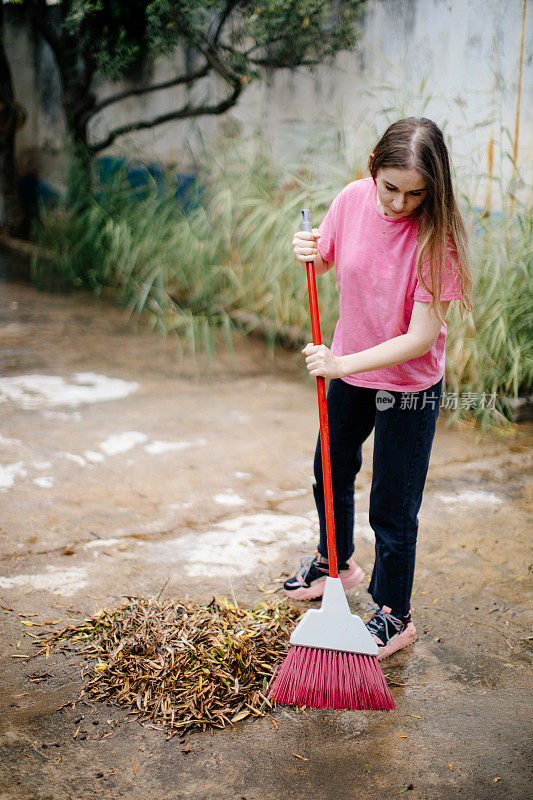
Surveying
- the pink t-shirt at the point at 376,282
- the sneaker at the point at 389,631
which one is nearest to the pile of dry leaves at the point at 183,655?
the sneaker at the point at 389,631

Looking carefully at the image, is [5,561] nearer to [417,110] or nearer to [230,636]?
[230,636]

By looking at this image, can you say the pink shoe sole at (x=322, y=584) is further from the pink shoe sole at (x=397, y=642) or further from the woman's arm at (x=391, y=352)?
the woman's arm at (x=391, y=352)

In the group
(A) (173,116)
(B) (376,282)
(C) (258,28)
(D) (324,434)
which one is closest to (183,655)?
(D) (324,434)

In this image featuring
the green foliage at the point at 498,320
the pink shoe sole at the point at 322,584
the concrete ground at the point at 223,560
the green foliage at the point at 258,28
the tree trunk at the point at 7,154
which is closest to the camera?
the concrete ground at the point at 223,560

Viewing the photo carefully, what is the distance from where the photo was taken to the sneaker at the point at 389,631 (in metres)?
2.05

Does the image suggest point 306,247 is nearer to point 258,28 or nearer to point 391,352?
point 391,352

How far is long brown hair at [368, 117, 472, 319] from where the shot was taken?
66.9 inches

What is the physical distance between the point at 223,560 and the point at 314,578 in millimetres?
351

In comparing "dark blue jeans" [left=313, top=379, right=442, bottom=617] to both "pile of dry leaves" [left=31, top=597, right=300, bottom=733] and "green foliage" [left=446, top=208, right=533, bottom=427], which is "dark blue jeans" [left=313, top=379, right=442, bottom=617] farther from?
"green foliage" [left=446, top=208, right=533, bottom=427]

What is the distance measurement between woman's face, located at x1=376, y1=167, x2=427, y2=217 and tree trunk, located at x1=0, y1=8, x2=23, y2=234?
20.2ft

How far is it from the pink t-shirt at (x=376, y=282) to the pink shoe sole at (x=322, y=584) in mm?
684

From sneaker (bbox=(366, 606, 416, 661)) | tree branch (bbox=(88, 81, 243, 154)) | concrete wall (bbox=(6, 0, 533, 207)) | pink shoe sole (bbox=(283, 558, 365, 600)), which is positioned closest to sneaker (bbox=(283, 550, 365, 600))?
pink shoe sole (bbox=(283, 558, 365, 600))

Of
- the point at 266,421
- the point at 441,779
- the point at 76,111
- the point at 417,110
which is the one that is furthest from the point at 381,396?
the point at 76,111

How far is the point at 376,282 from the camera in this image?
1.87m
